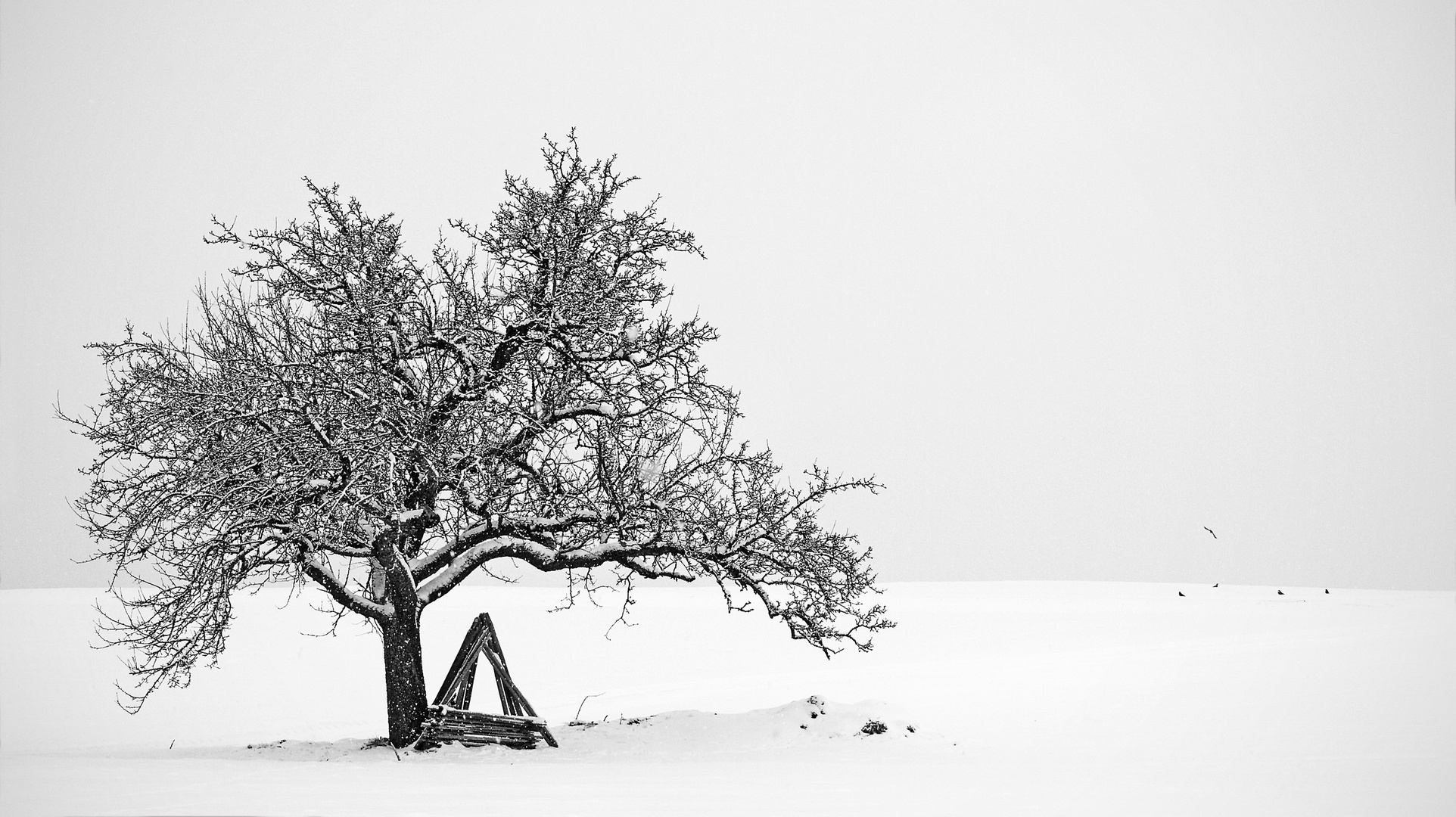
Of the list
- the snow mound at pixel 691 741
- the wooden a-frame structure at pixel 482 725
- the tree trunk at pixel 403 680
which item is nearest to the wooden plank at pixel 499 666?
the wooden a-frame structure at pixel 482 725

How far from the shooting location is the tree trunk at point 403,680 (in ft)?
44.9

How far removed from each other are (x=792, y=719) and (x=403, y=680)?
5208mm

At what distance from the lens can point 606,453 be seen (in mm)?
12711

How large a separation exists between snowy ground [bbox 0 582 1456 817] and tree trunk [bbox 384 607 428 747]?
27.7 inches

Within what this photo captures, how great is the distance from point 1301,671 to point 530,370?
1694 cm

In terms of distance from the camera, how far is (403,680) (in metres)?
13.7

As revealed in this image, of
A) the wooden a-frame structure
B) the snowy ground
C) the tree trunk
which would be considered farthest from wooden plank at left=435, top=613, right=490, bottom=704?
the snowy ground

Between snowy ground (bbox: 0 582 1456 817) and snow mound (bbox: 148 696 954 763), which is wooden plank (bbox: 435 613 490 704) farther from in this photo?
snowy ground (bbox: 0 582 1456 817)

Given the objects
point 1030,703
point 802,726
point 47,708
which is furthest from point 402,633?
point 47,708

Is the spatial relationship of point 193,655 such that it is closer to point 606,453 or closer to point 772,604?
point 606,453

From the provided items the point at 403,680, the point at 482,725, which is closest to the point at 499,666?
the point at 482,725

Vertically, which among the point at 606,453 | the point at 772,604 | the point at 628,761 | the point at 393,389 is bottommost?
the point at 628,761

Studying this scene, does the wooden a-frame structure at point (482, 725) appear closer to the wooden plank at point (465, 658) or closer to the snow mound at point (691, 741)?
the wooden plank at point (465, 658)

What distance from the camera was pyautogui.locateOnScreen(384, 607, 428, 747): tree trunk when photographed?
1367cm
